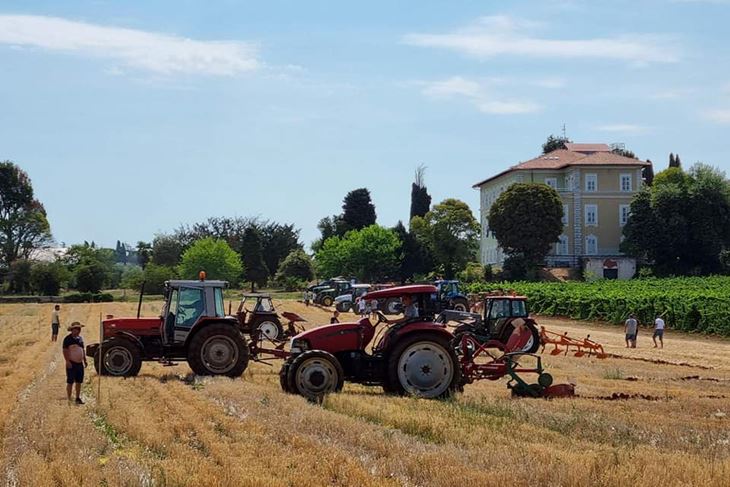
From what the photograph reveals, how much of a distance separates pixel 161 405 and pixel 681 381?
41.0 ft

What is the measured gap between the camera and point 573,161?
9406cm

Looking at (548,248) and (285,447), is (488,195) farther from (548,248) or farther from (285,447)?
(285,447)

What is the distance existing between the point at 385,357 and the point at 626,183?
78.7 m

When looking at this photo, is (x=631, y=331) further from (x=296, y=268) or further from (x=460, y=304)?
(x=296, y=268)

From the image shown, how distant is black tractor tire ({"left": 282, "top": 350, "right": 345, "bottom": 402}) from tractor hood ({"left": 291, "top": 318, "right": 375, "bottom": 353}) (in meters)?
0.63

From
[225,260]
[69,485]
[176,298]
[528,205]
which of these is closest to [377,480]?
[69,485]

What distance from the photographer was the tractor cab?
2253cm

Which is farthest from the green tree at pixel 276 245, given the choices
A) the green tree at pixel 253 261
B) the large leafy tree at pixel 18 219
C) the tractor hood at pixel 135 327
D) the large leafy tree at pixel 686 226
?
the tractor hood at pixel 135 327

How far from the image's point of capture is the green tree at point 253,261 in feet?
358

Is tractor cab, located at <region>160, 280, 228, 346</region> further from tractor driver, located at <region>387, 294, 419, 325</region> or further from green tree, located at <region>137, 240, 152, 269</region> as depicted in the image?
green tree, located at <region>137, 240, 152, 269</region>

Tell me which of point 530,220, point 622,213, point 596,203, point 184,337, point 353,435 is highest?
point 596,203

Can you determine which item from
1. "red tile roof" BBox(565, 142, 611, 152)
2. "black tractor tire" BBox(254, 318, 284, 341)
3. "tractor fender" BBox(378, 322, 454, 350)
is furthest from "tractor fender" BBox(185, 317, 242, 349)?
"red tile roof" BBox(565, 142, 611, 152)

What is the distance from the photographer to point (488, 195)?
107250 mm

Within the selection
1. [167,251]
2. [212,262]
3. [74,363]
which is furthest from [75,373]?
[167,251]
